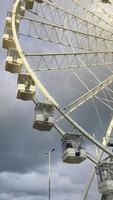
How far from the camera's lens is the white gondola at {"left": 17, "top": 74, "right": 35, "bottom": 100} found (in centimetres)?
2505

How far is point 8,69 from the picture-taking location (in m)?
26.8

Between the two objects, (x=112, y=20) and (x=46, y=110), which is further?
(x=112, y=20)

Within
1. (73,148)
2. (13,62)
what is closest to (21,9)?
(13,62)

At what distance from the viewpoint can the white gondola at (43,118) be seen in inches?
958

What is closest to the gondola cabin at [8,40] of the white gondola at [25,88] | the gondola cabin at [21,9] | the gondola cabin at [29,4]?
the gondola cabin at [21,9]

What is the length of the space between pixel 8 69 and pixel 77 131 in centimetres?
610

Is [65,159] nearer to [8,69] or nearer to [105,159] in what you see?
[105,159]

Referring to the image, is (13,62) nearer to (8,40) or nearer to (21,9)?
(8,40)

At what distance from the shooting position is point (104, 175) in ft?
82.4

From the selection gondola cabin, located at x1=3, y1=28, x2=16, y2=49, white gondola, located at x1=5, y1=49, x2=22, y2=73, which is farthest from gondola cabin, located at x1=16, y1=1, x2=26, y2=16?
white gondola, located at x1=5, y1=49, x2=22, y2=73

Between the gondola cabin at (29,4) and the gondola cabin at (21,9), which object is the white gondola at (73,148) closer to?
the gondola cabin at (21,9)

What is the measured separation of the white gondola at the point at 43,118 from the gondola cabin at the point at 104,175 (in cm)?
362

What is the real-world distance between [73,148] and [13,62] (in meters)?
6.31

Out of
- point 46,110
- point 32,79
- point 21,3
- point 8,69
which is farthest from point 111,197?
point 21,3
